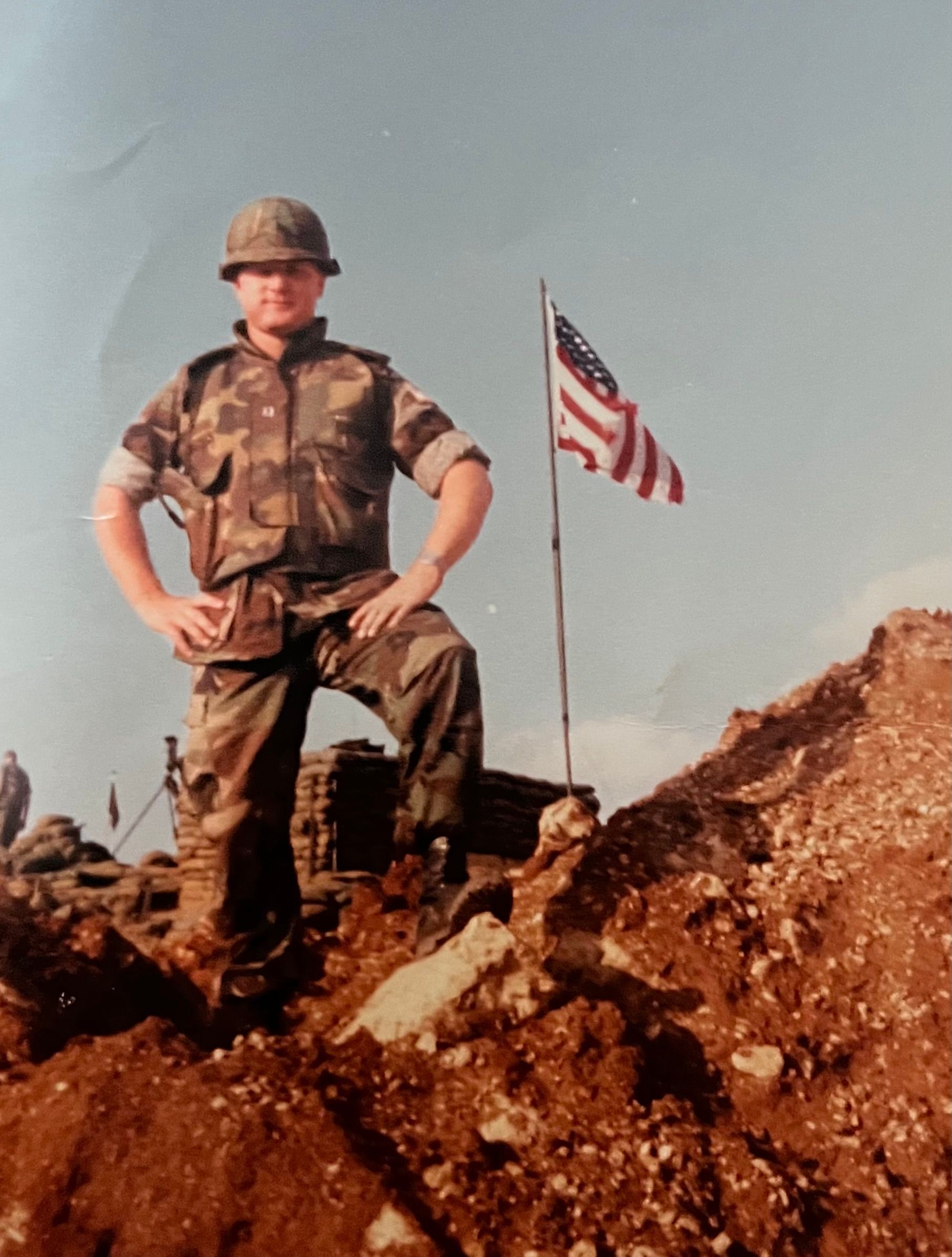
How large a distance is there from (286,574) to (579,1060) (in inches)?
59.3

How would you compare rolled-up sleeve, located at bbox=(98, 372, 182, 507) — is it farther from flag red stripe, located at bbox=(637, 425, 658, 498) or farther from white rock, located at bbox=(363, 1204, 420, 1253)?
white rock, located at bbox=(363, 1204, 420, 1253)

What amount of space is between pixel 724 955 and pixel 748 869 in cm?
33

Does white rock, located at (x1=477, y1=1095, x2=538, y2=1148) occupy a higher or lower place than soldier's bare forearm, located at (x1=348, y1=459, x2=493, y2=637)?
lower

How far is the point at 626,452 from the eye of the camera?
11.3ft

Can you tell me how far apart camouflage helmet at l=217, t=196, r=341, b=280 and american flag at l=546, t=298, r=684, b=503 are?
2.54 feet

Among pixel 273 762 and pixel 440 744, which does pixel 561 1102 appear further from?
pixel 273 762

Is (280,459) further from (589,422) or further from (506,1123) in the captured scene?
(506,1123)

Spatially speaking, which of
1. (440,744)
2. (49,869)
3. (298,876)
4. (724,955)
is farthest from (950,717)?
(49,869)

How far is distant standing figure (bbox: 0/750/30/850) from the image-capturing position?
10.9 feet

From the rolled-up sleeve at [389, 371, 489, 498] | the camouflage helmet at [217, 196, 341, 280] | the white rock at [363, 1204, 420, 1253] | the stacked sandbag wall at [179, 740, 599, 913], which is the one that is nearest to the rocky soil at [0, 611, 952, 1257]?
the white rock at [363, 1204, 420, 1253]

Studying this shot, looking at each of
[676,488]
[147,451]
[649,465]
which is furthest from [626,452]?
[147,451]

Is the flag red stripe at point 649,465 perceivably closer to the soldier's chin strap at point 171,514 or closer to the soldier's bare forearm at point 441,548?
the soldier's bare forearm at point 441,548

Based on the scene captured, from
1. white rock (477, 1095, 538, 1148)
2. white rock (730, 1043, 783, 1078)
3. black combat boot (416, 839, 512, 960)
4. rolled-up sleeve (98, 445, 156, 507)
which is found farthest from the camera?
rolled-up sleeve (98, 445, 156, 507)

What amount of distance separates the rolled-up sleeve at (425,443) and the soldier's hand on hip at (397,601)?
258 millimetres
